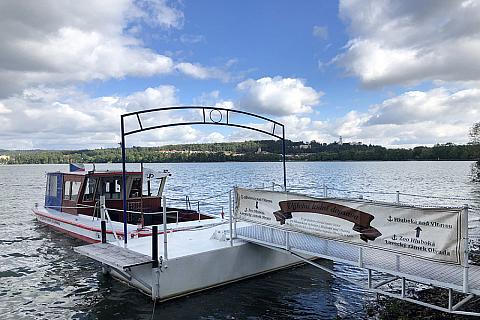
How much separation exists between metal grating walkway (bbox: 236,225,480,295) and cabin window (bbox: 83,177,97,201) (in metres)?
8.36

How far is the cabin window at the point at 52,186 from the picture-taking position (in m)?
19.7

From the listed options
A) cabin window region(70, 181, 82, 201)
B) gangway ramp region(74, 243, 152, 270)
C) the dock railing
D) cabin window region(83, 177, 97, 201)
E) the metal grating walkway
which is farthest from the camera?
cabin window region(70, 181, 82, 201)

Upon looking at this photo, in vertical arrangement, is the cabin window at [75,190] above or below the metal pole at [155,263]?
above

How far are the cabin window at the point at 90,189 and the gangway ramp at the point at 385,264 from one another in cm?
834

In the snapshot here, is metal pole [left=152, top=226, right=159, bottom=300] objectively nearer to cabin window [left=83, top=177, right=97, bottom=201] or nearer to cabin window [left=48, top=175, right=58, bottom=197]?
cabin window [left=83, top=177, right=97, bottom=201]

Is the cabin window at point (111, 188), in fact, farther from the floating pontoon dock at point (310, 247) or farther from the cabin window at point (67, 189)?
the floating pontoon dock at point (310, 247)

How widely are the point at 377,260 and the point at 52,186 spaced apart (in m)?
17.1

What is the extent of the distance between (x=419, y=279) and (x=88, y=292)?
27.1 ft

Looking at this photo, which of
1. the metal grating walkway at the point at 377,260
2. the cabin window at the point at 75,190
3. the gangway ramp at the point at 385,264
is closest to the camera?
the gangway ramp at the point at 385,264

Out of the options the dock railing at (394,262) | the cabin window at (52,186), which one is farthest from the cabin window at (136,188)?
the dock railing at (394,262)

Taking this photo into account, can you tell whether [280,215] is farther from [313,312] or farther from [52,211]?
[52,211]

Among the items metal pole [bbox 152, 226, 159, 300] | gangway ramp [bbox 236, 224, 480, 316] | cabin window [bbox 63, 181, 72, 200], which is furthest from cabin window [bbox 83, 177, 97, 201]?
metal pole [bbox 152, 226, 159, 300]

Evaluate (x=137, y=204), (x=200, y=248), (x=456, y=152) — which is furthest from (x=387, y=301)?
(x=456, y=152)

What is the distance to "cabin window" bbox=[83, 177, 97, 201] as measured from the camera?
668 inches
